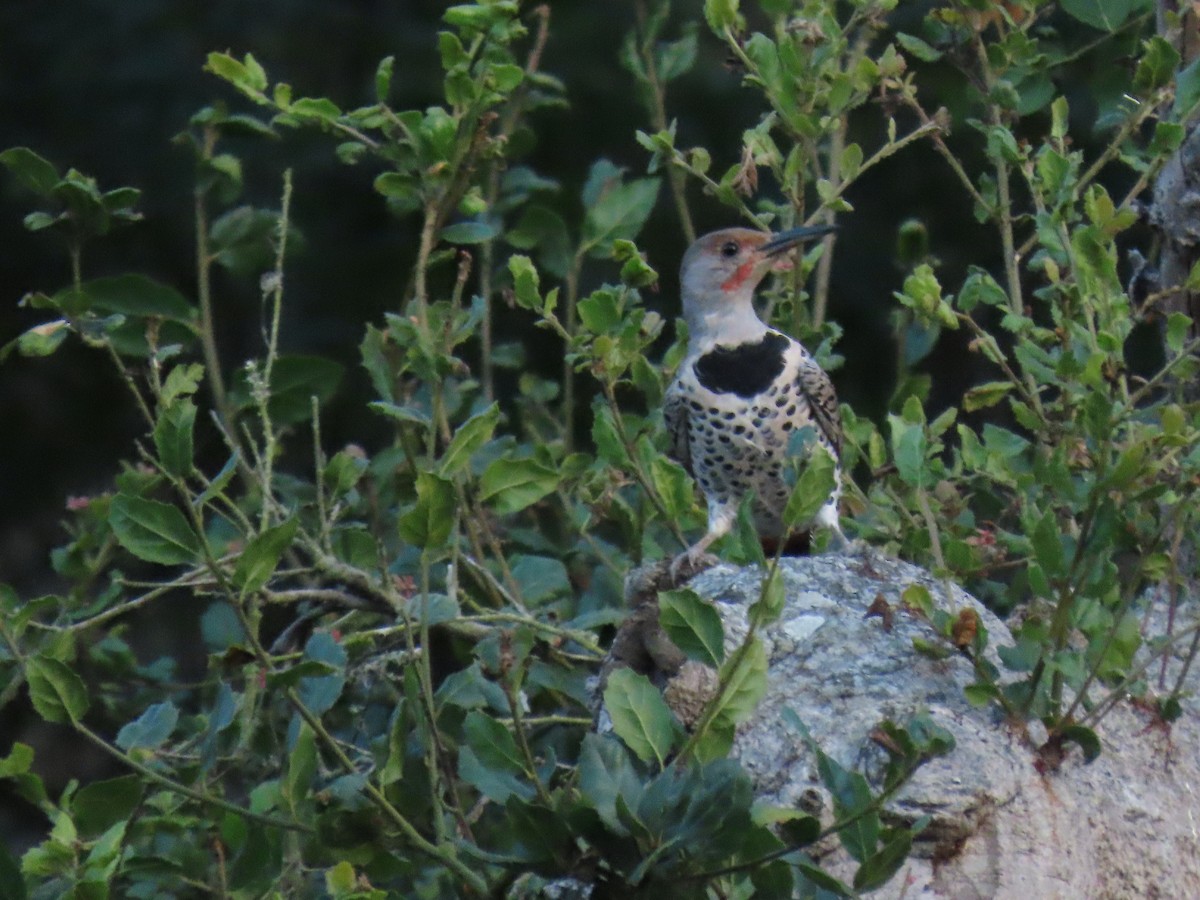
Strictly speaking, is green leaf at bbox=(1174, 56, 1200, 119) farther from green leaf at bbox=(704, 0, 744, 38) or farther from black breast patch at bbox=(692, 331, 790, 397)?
black breast patch at bbox=(692, 331, 790, 397)

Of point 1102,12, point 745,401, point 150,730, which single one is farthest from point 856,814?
point 745,401

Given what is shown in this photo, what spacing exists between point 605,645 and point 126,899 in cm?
81

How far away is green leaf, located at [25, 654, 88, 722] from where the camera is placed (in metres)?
2.07

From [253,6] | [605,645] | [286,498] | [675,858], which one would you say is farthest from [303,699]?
[253,6]

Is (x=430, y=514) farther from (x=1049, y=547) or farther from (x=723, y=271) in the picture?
(x=723, y=271)

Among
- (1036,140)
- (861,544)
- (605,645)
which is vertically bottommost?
(1036,140)

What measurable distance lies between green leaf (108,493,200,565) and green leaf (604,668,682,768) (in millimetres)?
435

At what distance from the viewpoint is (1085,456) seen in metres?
2.43

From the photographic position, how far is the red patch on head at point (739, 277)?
142 inches

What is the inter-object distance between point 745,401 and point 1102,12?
3.01 feet

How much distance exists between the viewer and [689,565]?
9.02 ft

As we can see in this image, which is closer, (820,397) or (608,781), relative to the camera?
(608,781)

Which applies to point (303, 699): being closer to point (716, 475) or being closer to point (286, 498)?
point (286, 498)

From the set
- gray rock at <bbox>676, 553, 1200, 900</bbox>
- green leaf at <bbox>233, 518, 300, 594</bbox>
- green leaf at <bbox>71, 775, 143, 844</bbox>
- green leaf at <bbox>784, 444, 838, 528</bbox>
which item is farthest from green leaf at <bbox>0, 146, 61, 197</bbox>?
green leaf at <bbox>784, 444, 838, 528</bbox>
